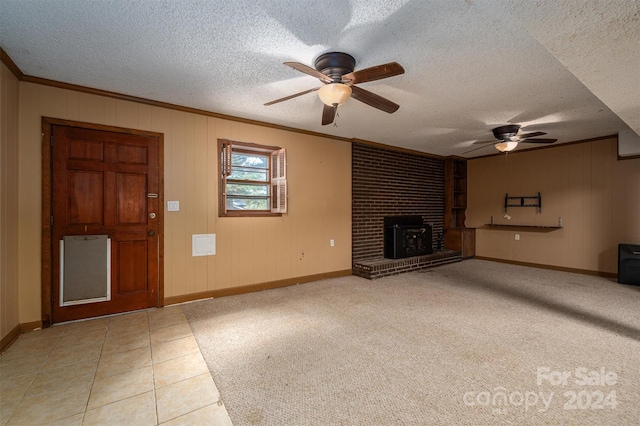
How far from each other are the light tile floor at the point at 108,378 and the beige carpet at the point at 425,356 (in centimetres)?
17

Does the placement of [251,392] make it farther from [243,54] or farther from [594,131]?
[594,131]

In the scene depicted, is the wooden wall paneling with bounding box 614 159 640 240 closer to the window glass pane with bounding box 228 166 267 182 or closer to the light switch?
the window glass pane with bounding box 228 166 267 182

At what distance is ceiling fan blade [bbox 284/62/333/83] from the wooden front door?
7.33 ft

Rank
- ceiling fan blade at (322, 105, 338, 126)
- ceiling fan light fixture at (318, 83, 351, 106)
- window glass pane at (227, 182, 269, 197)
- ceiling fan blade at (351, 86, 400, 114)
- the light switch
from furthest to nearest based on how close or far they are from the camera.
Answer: window glass pane at (227, 182, 269, 197), the light switch, ceiling fan blade at (322, 105, 338, 126), ceiling fan blade at (351, 86, 400, 114), ceiling fan light fixture at (318, 83, 351, 106)

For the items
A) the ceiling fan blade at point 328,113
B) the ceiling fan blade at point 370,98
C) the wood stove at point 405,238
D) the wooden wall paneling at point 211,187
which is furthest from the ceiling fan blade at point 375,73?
the wood stove at point 405,238

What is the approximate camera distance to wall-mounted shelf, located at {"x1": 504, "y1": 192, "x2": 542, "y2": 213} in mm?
5559

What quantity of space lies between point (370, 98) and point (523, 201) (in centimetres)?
499

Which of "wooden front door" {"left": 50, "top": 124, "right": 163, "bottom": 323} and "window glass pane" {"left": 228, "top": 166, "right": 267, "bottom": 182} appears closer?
"wooden front door" {"left": 50, "top": 124, "right": 163, "bottom": 323}

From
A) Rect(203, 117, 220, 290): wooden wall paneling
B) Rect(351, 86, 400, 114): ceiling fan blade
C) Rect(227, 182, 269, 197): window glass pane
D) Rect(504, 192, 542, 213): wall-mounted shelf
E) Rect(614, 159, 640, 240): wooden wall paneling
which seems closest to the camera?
Rect(351, 86, 400, 114): ceiling fan blade

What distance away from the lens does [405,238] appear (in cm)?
541

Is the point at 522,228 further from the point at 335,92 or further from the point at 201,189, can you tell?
the point at 201,189

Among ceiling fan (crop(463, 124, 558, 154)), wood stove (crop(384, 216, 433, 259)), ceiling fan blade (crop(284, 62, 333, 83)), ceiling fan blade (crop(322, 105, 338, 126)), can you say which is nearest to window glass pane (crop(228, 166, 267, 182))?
ceiling fan blade (crop(322, 105, 338, 126))

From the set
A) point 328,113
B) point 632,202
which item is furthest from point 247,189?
point 632,202

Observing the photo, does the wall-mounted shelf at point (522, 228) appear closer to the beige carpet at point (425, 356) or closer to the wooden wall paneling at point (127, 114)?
the beige carpet at point (425, 356)
